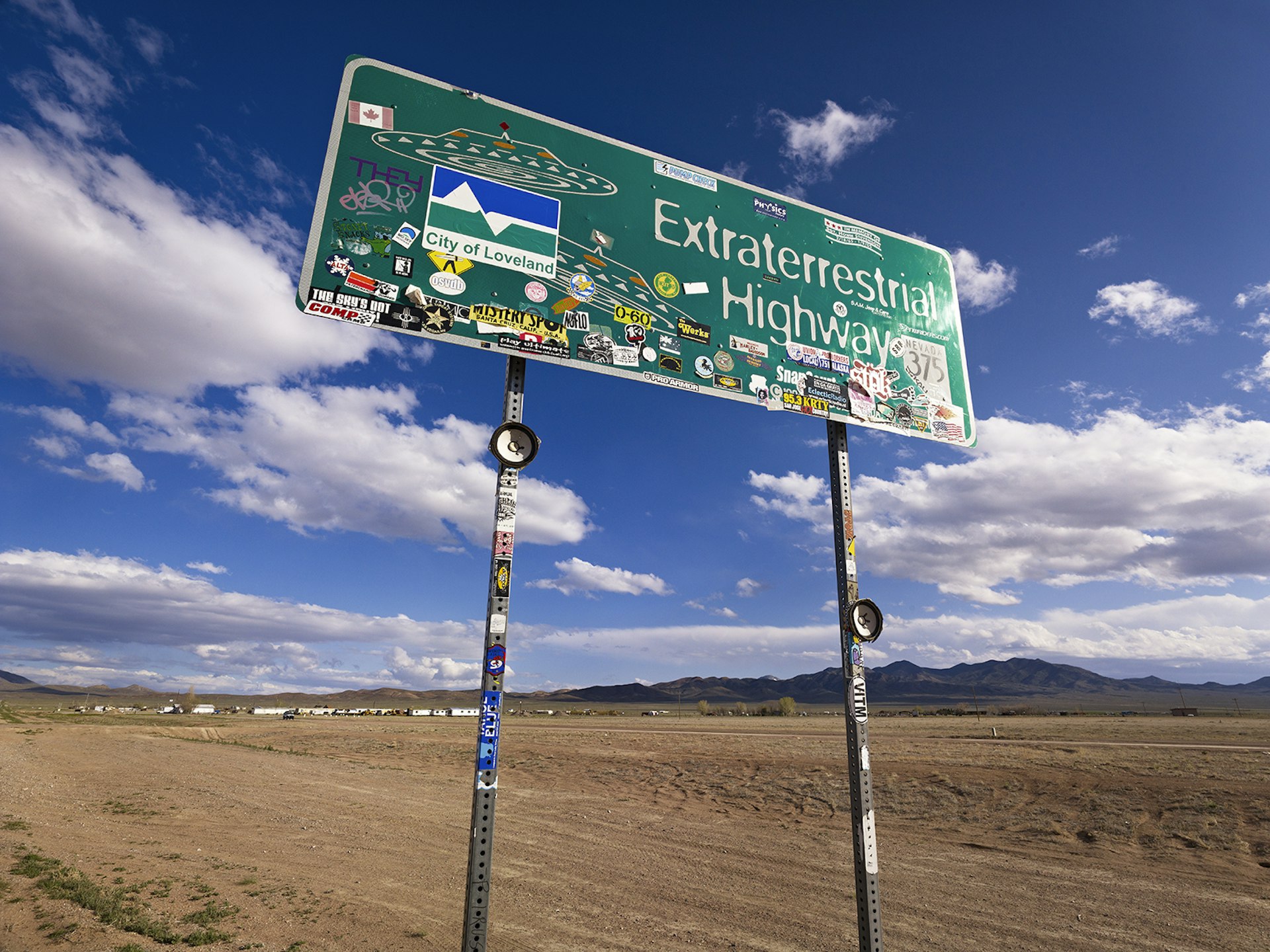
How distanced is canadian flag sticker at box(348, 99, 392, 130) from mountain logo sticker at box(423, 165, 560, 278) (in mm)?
501

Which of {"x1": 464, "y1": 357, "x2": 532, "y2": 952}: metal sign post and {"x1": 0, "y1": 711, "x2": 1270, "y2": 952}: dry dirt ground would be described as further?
{"x1": 0, "y1": 711, "x2": 1270, "y2": 952}: dry dirt ground

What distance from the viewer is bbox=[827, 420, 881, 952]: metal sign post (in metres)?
4.76

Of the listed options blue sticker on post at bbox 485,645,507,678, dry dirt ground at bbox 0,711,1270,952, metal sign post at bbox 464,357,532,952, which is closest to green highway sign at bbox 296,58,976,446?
metal sign post at bbox 464,357,532,952

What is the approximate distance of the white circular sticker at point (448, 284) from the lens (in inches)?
174

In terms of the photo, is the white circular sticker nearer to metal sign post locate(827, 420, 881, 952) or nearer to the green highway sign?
the green highway sign

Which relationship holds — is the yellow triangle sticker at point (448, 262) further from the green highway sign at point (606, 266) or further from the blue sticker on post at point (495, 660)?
the blue sticker on post at point (495, 660)

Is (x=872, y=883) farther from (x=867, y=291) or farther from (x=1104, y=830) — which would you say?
(x=1104, y=830)

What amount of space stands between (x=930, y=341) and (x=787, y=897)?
822 cm

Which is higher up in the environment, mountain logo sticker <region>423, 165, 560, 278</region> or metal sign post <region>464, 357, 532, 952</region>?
mountain logo sticker <region>423, 165, 560, 278</region>

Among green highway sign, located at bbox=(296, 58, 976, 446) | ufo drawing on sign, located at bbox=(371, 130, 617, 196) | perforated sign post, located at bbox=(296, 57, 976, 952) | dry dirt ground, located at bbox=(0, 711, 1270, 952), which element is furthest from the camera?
dry dirt ground, located at bbox=(0, 711, 1270, 952)

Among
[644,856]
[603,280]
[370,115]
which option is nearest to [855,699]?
[603,280]

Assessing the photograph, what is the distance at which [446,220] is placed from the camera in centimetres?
461

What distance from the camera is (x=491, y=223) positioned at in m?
4.73

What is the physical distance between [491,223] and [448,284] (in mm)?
653
